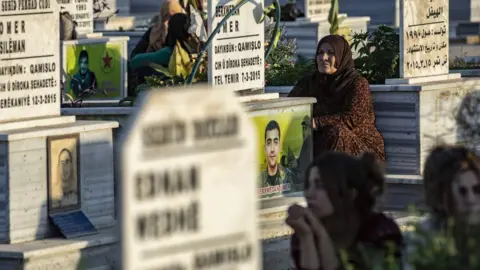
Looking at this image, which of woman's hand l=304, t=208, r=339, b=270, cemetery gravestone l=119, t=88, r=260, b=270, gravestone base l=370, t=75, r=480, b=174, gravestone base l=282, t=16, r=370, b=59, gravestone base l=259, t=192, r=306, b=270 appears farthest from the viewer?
gravestone base l=282, t=16, r=370, b=59

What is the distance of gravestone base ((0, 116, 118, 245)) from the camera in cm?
799

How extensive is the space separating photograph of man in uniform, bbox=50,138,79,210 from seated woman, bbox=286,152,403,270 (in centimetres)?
244

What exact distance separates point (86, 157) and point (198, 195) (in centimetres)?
473

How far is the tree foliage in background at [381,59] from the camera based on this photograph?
12.0 meters

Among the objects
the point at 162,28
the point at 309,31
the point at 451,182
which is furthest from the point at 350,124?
the point at 309,31

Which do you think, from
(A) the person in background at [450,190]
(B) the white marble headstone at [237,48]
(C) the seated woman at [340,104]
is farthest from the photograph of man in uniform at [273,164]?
(A) the person in background at [450,190]

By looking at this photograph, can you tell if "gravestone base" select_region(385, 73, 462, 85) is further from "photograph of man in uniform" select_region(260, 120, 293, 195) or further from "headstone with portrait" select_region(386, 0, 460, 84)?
"photograph of man in uniform" select_region(260, 120, 293, 195)

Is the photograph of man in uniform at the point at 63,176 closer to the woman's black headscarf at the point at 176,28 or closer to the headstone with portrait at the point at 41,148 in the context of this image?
the headstone with portrait at the point at 41,148

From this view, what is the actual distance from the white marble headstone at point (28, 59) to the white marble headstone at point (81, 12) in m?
10.9

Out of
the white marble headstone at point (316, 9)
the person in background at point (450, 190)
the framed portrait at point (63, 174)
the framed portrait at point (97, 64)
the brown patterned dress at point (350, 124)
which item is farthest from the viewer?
the white marble headstone at point (316, 9)

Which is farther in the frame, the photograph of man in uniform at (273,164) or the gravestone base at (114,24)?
the gravestone base at (114,24)

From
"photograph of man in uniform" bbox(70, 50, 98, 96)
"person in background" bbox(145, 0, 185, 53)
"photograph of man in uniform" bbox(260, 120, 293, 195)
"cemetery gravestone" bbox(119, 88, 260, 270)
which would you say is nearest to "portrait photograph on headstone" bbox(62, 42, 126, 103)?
"photograph of man in uniform" bbox(70, 50, 98, 96)

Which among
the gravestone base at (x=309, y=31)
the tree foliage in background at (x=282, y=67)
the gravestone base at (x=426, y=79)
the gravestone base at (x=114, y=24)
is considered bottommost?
the gravestone base at (x=426, y=79)

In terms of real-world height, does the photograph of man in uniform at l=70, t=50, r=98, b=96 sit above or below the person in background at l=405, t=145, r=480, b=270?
above
